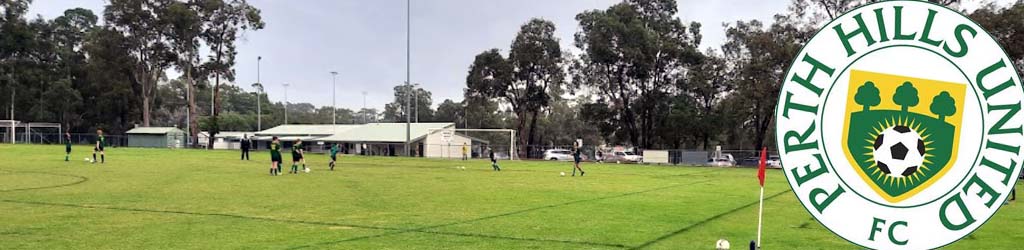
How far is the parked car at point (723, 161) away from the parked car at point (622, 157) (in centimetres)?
590

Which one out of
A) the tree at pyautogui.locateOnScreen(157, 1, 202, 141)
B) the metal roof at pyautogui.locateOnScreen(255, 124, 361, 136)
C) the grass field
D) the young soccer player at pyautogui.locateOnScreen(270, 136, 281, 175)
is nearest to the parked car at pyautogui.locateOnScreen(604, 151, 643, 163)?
the young soccer player at pyautogui.locateOnScreen(270, 136, 281, 175)

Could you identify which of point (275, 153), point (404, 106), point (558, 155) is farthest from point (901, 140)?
point (404, 106)

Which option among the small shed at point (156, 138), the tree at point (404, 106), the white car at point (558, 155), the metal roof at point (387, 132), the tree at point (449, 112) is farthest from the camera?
the tree at point (404, 106)

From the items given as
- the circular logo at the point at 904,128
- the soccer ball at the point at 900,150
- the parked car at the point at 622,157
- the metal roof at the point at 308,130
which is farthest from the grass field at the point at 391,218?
the metal roof at the point at 308,130

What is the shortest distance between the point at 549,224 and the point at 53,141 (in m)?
89.5

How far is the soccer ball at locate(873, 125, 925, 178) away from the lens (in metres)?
3.53

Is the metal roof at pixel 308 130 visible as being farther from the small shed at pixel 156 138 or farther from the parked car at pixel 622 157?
the parked car at pixel 622 157

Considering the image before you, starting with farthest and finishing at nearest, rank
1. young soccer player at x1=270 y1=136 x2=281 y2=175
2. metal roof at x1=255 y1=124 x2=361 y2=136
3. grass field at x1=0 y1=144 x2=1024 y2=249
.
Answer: metal roof at x1=255 y1=124 x2=361 y2=136
young soccer player at x1=270 y1=136 x2=281 y2=175
grass field at x1=0 y1=144 x2=1024 y2=249

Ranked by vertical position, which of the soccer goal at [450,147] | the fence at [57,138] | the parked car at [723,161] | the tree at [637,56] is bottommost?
the parked car at [723,161]

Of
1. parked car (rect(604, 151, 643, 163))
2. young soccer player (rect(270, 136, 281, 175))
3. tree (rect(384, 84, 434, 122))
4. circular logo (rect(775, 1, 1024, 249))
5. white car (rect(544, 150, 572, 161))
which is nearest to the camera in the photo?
circular logo (rect(775, 1, 1024, 249))

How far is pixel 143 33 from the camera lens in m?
77.8

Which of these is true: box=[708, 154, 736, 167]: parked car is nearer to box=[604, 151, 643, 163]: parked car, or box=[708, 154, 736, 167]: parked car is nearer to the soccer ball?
box=[604, 151, 643, 163]: parked car

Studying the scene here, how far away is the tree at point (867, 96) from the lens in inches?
142

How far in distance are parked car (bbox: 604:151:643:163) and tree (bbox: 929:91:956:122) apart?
5668cm
